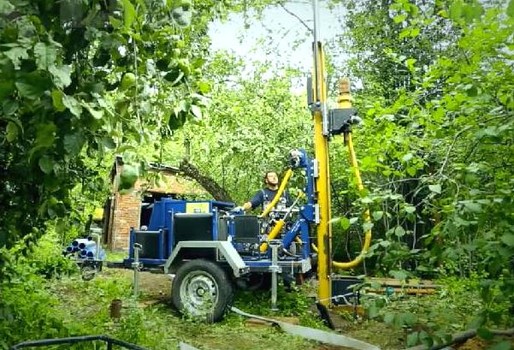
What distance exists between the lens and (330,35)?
1201cm

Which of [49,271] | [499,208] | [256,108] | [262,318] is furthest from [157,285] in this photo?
[499,208]

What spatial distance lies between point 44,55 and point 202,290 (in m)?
5.32

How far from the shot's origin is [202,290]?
6562mm

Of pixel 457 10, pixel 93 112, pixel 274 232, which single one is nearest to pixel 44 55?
pixel 93 112

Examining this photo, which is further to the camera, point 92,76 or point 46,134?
point 92,76

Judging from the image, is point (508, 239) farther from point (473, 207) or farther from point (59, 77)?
point (59, 77)

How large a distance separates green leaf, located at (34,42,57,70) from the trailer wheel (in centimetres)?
506

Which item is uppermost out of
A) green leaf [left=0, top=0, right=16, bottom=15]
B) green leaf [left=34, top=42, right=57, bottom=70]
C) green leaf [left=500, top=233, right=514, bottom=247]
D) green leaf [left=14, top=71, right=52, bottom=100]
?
green leaf [left=0, top=0, right=16, bottom=15]

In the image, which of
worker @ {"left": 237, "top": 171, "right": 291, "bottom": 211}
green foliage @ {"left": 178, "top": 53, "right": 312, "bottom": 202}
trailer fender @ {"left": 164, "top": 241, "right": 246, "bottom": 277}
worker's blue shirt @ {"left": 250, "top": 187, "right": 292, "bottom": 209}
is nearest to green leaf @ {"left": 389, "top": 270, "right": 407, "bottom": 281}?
trailer fender @ {"left": 164, "top": 241, "right": 246, "bottom": 277}

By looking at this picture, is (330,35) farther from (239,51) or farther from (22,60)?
(22,60)

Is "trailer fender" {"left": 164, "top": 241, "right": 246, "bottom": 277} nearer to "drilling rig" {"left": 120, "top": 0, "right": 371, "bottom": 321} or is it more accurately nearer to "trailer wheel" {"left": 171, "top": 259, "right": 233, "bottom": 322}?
"drilling rig" {"left": 120, "top": 0, "right": 371, "bottom": 321}

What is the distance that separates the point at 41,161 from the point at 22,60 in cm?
38

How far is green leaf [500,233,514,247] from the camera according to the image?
2092 mm

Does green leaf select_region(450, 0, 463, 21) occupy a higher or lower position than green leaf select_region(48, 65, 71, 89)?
higher
